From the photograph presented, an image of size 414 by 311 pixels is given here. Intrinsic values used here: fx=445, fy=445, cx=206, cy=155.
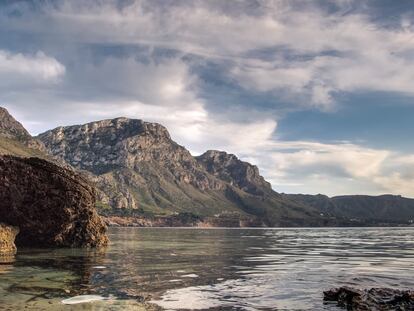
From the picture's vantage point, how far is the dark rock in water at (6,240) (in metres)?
46.5

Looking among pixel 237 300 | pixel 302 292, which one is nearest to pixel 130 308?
pixel 237 300

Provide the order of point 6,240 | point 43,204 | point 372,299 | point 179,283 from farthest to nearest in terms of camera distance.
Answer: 1. point 43,204
2. point 6,240
3. point 179,283
4. point 372,299

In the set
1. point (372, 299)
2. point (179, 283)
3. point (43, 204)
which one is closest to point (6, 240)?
point (43, 204)

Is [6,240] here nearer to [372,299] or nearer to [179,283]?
[179,283]

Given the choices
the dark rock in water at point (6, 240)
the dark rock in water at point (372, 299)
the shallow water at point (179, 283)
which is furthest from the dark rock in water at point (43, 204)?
the dark rock in water at point (372, 299)

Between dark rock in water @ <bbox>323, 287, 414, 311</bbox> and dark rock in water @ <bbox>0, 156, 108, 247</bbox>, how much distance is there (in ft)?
141

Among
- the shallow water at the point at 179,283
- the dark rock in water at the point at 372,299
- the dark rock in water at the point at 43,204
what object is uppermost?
the dark rock in water at the point at 43,204

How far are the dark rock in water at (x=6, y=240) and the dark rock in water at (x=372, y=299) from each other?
1406 inches

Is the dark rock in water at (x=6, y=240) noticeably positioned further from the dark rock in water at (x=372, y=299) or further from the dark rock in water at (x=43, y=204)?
the dark rock in water at (x=372, y=299)

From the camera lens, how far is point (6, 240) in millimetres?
47750

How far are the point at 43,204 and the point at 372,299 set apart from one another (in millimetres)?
45343

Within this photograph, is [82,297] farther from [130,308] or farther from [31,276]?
[31,276]

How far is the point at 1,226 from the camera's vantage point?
4919 centimetres

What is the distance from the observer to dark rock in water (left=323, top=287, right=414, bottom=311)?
19.5 metres
